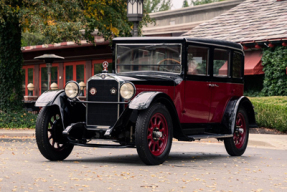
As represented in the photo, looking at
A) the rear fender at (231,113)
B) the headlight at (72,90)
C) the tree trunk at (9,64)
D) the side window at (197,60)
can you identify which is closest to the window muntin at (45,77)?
the tree trunk at (9,64)

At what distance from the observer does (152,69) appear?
34.0 ft

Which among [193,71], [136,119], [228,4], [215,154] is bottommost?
[215,154]

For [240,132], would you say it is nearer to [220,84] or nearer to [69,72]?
[220,84]

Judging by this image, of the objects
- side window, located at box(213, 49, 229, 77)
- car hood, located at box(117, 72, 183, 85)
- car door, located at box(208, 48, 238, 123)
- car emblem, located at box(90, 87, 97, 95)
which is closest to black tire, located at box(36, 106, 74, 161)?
car emblem, located at box(90, 87, 97, 95)

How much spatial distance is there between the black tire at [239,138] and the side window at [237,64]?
2.58 ft

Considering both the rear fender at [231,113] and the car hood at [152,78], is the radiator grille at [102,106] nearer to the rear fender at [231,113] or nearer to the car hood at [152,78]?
the car hood at [152,78]

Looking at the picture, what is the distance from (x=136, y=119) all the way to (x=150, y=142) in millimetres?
498

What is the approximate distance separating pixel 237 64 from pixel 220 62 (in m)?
0.84

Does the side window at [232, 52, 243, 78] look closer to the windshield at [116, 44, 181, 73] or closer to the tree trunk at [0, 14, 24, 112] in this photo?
the windshield at [116, 44, 181, 73]

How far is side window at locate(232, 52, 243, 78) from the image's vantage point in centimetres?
1166

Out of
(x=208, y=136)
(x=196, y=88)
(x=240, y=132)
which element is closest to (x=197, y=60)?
(x=196, y=88)

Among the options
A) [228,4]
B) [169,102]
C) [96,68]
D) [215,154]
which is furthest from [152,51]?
[228,4]

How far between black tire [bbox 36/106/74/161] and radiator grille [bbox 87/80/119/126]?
672 mm

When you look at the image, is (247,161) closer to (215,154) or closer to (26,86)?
(215,154)
